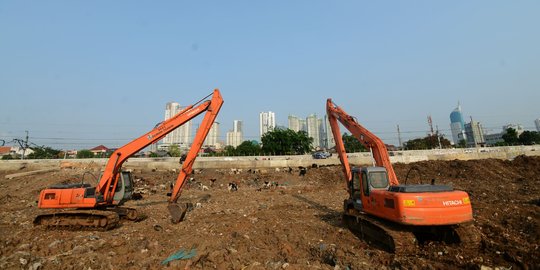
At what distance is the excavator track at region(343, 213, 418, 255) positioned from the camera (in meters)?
5.63

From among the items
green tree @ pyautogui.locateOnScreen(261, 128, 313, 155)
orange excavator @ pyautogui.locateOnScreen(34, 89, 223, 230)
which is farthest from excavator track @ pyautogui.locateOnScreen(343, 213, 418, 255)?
green tree @ pyautogui.locateOnScreen(261, 128, 313, 155)

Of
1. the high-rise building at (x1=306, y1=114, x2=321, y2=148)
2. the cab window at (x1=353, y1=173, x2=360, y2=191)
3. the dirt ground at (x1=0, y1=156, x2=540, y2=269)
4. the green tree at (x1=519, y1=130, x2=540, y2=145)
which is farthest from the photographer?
the high-rise building at (x1=306, y1=114, x2=321, y2=148)

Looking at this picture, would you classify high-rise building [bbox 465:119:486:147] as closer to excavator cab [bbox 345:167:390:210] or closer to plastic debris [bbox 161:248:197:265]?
excavator cab [bbox 345:167:390:210]

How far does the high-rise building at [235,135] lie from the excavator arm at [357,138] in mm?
85506

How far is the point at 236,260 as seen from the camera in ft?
18.0

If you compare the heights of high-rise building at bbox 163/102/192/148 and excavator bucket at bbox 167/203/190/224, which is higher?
high-rise building at bbox 163/102/192/148

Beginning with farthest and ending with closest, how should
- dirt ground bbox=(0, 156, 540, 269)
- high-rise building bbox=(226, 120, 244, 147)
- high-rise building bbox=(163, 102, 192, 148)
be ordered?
1. high-rise building bbox=(226, 120, 244, 147)
2. high-rise building bbox=(163, 102, 192, 148)
3. dirt ground bbox=(0, 156, 540, 269)

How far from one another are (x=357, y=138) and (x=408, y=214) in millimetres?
4843

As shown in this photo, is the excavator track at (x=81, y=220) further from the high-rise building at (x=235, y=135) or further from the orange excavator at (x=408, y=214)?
the high-rise building at (x=235, y=135)

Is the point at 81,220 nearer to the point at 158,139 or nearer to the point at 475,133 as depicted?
the point at 158,139

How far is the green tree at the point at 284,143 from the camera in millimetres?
59094

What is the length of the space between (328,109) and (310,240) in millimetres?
6411

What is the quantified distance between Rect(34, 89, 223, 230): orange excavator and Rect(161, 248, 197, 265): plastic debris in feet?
10.4

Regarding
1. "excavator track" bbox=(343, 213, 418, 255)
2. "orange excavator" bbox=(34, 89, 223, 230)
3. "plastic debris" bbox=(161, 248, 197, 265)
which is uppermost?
"orange excavator" bbox=(34, 89, 223, 230)
